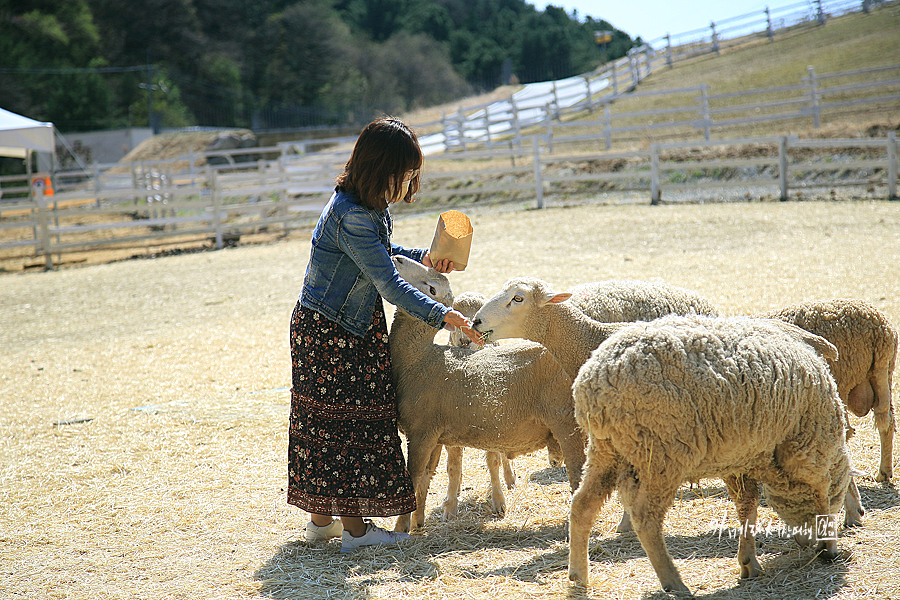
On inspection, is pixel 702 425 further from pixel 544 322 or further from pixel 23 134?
pixel 23 134

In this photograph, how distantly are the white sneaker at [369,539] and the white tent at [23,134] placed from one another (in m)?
11.4

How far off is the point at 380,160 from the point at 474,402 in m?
1.32

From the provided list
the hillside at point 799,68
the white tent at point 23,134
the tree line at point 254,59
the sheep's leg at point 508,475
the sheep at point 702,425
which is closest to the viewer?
the sheep at point 702,425

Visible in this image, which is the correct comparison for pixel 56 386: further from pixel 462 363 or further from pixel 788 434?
pixel 788 434

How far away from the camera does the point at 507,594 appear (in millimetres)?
2910

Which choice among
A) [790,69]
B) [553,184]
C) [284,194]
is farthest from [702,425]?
[790,69]

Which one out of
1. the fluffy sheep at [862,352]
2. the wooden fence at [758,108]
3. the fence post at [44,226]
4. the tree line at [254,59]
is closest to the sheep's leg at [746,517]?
the fluffy sheep at [862,352]

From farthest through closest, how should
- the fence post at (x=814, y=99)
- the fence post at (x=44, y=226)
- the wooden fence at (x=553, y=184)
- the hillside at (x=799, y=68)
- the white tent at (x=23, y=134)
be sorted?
1. the fence post at (x=814, y=99)
2. the hillside at (x=799, y=68)
3. the fence post at (x=44, y=226)
4. the wooden fence at (x=553, y=184)
5. the white tent at (x=23, y=134)

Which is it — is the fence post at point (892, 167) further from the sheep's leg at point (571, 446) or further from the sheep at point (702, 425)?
the sheep's leg at point (571, 446)

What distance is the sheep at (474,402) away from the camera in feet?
11.8

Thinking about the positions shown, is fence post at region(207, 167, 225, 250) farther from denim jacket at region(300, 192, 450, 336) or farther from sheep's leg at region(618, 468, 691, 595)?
sheep's leg at region(618, 468, 691, 595)

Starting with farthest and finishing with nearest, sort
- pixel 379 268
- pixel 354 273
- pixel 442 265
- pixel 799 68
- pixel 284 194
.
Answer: pixel 799 68, pixel 284 194, pixel 442 265, pixel 354 273, pixel 379 268

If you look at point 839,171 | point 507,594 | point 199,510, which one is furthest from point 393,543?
point 839,171

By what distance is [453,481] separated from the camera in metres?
4.04
